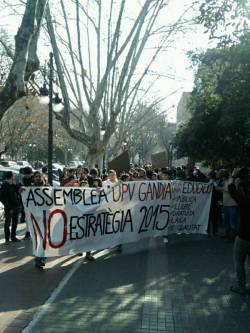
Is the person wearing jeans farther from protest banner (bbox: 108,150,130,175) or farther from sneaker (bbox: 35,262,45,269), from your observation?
protest banner (bbox: 108,150,130,175)

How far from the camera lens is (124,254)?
9.76 meters

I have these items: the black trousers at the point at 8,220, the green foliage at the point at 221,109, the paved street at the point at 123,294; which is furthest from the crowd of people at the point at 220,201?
the green foliage at the point at 221,109

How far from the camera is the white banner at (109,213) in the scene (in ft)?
27.2

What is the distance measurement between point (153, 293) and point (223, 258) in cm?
306

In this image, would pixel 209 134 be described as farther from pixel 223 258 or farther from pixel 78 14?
pixel 223 258

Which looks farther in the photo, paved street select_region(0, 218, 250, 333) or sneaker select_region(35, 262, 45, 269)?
sneaker select_region(35, 262, 45, 269)

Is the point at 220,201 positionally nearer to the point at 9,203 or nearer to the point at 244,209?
the point at 9,203

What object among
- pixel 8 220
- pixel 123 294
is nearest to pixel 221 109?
pixel 8 220

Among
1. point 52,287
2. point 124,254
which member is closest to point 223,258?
point 124,254

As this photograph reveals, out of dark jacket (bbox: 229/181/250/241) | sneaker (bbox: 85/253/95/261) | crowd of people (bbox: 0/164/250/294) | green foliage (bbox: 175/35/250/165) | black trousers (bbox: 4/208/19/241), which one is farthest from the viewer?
green foliage (bbox: 175/35/250/165)

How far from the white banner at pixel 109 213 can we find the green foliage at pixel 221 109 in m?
2.51

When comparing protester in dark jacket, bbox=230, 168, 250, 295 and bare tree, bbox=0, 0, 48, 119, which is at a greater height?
bare tree, bbox=0, 0, 48, 119

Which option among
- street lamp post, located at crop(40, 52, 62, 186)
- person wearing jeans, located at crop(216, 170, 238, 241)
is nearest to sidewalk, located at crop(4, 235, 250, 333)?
person wearing jeans, located at crop(216, 170, 238, 241)

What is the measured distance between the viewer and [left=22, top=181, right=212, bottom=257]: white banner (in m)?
8.28
